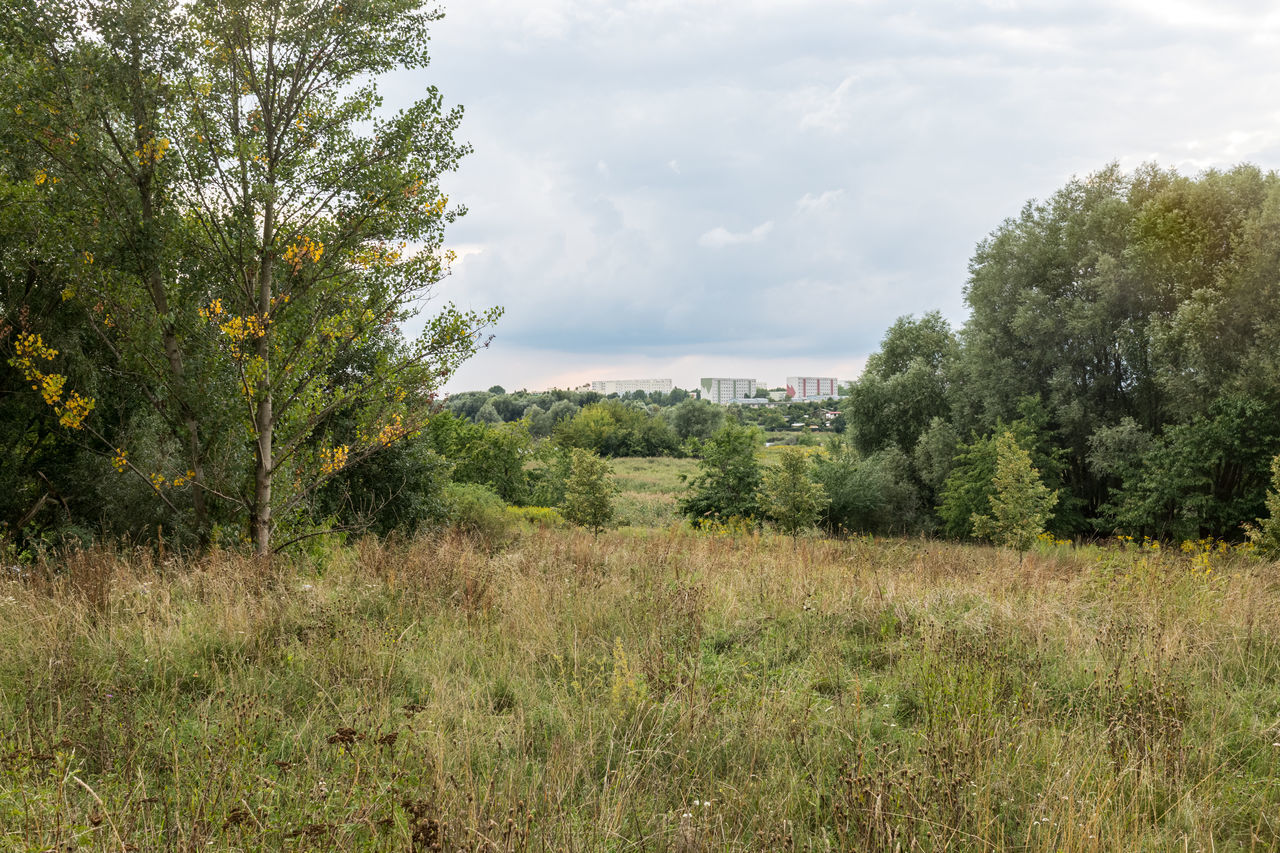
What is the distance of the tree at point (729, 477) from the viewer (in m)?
25.8

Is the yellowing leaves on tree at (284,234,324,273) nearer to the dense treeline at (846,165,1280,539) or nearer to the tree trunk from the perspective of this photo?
the tree trunk

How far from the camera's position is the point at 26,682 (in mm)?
4289

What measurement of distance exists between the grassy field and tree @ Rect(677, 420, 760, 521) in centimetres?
1848

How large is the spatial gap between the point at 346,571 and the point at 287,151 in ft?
16.0

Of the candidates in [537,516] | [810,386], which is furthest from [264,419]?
[810,386]

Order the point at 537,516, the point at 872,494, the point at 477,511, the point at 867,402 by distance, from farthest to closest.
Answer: the point at 867,402, the point at 872,494, the point at 537,516, the point at 477,511

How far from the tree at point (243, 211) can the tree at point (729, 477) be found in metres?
18.6

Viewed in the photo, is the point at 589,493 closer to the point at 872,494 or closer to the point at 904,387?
the point at 872,494

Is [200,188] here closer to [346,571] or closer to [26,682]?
[346,571]

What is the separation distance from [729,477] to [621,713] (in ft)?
74.1

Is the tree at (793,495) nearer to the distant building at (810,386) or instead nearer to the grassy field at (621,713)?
the grassy field at (621,713)

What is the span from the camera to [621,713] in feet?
12.9

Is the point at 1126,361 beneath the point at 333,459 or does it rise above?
above

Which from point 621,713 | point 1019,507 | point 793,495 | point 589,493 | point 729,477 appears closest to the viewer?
point 621,713
